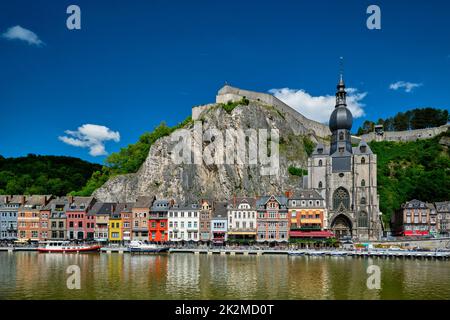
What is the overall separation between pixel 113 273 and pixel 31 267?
10.7 m

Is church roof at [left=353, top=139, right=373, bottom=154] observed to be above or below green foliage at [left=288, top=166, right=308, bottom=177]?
above

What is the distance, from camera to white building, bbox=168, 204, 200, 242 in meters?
70.6

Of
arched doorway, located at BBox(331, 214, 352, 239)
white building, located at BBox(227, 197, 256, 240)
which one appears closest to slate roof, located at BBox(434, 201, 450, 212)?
arched doorway, located at BBox(331, 214, 352, 239)

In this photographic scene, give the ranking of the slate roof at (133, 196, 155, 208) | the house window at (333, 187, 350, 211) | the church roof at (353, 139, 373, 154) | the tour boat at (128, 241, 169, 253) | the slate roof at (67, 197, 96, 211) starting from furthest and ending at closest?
the church roof at (353, 139, 373, 154), the house window at (333, 187, 350, 211), the slate roof at (67, 197, 96, 211), the slate roof at (133, 196, 155, 208), the tour boat at (128, 241, 169, 253)

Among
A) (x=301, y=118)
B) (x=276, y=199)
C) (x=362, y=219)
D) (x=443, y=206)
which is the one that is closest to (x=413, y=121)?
(x=301, y=118)

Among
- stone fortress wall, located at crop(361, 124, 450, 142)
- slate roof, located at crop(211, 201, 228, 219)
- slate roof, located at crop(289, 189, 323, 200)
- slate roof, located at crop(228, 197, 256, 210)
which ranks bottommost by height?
slate roof, located at crop(211, 201, 228, 219)

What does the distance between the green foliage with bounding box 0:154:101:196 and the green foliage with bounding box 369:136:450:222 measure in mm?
65172

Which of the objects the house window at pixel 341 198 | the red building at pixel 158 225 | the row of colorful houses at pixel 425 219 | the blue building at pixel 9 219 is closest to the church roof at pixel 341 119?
the house window at pixel 341 198

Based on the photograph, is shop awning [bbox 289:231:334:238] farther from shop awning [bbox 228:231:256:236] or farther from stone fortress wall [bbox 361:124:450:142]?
stone fortress wall [bbox 361:124:450:142]

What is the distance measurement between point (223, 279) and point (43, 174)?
2929 inches

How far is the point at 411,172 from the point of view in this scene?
91.8m

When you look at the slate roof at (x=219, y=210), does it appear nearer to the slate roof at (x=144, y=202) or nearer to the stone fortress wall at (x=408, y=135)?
the slate roof at (x=144, y=202)
